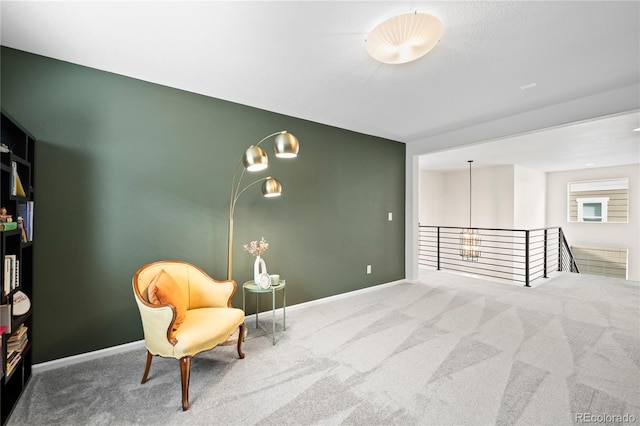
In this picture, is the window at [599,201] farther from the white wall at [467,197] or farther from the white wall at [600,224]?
the white wall at [467,197]

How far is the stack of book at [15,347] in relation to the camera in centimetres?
180

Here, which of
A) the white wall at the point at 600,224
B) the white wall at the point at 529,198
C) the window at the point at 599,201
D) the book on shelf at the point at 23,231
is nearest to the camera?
the book on shelf at the point at 23,231

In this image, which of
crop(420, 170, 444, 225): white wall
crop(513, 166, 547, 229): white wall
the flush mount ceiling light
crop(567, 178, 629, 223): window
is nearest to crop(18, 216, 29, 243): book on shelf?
the flush mount ceiling light

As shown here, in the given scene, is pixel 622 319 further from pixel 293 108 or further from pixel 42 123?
pixel 42 123

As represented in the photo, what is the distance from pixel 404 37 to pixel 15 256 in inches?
118

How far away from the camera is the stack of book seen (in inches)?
70.9

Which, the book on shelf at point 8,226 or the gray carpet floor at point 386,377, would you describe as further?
the gray carpet floor at point 386,377

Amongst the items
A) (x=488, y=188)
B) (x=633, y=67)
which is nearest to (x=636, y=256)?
(x=488, y=188)

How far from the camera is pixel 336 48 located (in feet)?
7.31

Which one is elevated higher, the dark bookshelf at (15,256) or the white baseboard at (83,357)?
the dark bookshelf at (15,256)

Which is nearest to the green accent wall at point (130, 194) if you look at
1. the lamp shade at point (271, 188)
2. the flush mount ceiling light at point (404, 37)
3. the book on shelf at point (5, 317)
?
the lamp shade at point (271, 188)

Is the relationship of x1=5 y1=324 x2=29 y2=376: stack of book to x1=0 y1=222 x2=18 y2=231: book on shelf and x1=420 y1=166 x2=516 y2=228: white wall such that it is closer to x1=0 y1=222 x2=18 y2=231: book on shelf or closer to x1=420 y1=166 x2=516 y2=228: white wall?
x1=0 y1=222 x2=18 y2=231: book on shelf

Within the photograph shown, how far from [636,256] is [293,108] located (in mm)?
9267

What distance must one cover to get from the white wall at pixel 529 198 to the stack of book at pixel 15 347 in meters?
8.90
